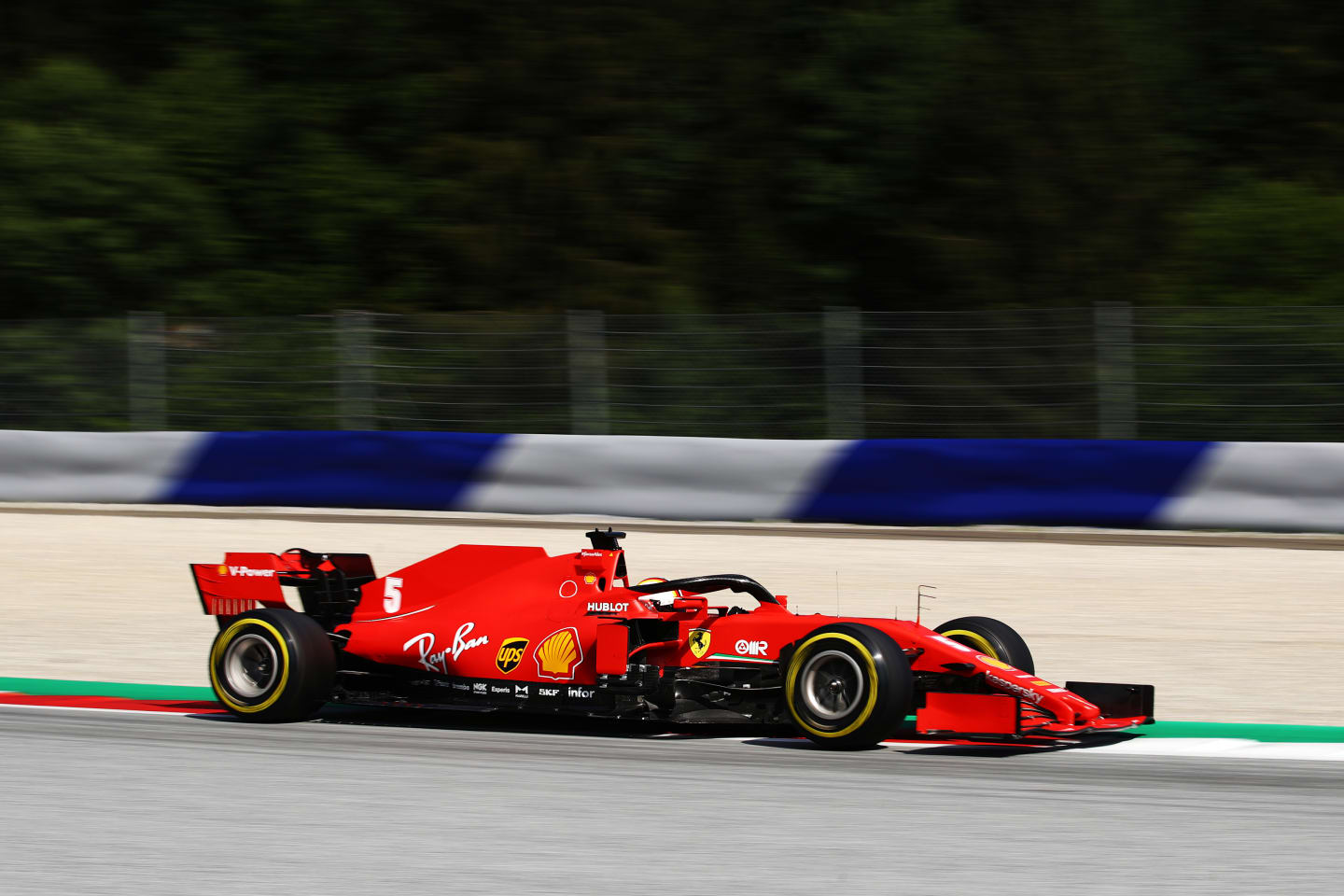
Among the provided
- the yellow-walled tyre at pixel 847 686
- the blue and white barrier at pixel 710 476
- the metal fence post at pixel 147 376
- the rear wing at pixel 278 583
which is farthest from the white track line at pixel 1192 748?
the metal fence post at pixel 147 376

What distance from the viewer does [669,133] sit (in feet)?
64.4

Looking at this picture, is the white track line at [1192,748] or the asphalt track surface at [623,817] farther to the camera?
the white track line at [1192,748]

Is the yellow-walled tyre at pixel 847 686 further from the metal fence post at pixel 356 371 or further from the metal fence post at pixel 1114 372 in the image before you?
the metal fence post at pixel 356 371

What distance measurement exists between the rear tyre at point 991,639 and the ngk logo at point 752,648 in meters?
0.71

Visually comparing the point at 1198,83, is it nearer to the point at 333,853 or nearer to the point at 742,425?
the point at 742,425

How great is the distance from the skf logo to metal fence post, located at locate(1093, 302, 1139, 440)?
5.88 meters

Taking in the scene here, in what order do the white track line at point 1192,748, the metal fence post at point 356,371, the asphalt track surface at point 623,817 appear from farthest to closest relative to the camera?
the metal fence post at point 356,371 → the white track line at point 1192,748 → the asphalt track surface at point 623,817

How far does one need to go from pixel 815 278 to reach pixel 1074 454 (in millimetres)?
7752

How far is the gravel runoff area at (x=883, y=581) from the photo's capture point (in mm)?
8133

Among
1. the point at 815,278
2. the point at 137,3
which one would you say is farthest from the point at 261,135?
the point at 815,278

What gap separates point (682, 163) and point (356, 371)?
7.32 metres

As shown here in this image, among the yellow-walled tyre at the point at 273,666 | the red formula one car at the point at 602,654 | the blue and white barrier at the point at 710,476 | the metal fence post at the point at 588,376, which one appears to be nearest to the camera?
the red formula one car at the point at 602,654

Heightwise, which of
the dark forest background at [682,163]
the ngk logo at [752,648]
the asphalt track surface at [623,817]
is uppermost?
the dark forest background at [682,163]

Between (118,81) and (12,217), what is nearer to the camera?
(12,217)
